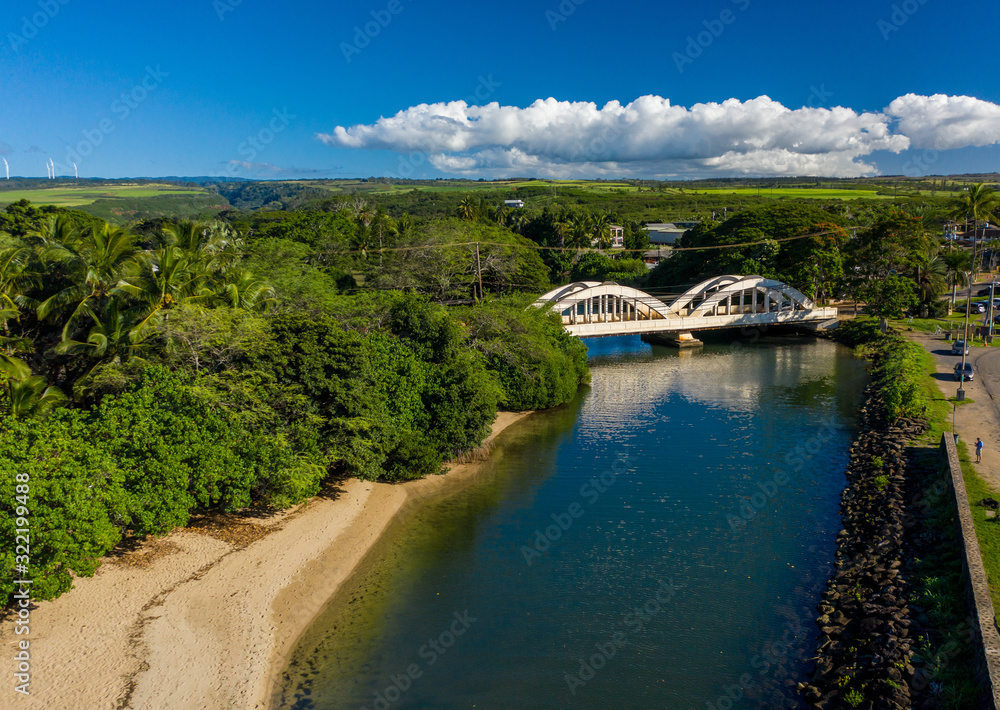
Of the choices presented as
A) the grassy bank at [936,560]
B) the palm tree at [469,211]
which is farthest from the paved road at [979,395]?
the palm tree at [469,211]

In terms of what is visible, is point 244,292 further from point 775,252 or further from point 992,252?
point 992,252

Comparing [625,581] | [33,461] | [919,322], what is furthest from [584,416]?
[919,322]

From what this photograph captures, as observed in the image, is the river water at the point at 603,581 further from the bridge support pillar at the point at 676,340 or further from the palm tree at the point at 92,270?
the bridge support pillar at the point at 676,340

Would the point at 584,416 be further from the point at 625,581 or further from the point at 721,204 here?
the point at 721,204

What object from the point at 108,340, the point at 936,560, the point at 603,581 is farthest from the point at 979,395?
the point at 108,340

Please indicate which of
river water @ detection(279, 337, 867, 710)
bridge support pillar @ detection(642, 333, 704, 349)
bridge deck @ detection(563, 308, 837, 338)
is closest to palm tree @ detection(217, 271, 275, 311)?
river water @ detection(279, 337, 867, 710)
